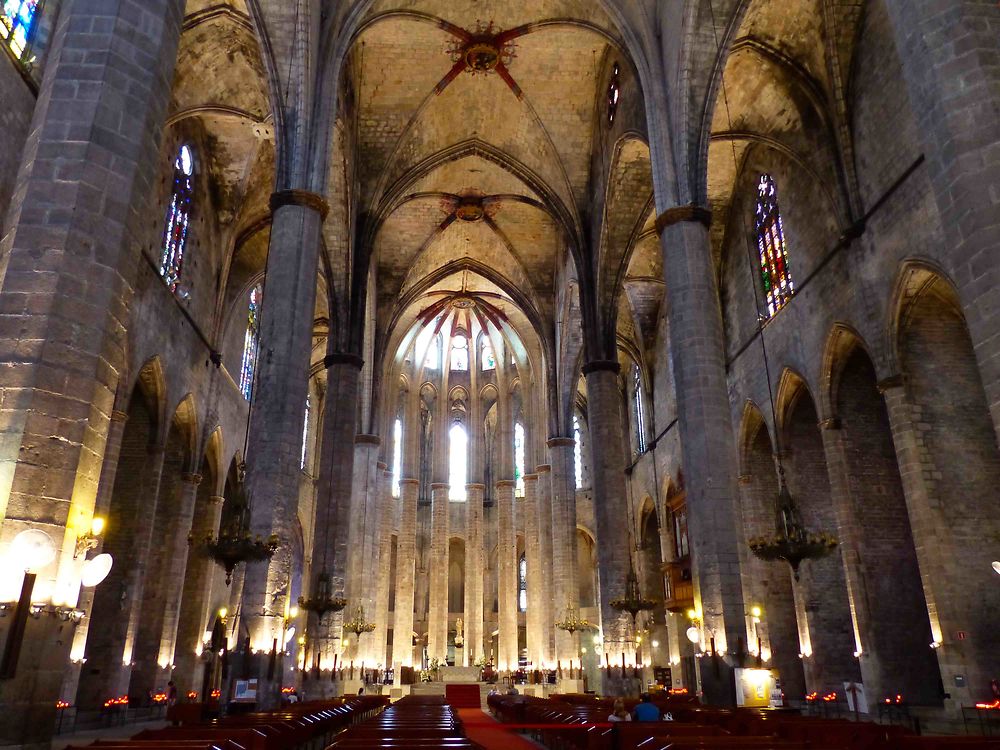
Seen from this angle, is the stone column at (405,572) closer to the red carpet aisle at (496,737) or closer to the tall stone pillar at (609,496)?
the tall stone pillar at (609,496)

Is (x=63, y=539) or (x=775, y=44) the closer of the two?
(x=63, y=539)

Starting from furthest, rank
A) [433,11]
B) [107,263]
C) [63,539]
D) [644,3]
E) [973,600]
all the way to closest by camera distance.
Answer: [433,11] → [644,3] → [973,600] → [107,263] → [63,539]

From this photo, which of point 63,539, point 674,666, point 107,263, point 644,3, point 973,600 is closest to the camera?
point 63,539

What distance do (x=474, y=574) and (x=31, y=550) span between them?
1360 inches

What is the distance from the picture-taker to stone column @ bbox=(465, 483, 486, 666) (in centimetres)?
3812

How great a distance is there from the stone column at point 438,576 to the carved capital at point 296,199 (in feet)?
84.5

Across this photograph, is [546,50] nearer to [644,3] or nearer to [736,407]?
[644,3]

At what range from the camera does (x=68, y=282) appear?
6.65m

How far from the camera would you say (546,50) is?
23.3m

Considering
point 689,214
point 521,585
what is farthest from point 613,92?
point 521,585

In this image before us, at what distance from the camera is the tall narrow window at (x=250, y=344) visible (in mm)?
27250

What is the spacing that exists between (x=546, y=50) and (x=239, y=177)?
1009cm

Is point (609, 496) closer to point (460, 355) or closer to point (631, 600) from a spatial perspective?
point (631, 600)

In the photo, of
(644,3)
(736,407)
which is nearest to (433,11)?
(644,3)
